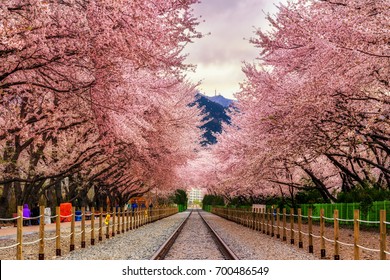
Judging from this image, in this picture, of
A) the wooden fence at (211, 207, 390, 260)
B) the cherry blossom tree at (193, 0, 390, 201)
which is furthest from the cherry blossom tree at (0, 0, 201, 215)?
the wooden fence at (211, 207, 390, 260)

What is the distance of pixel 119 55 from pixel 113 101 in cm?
260

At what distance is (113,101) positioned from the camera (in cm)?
1373

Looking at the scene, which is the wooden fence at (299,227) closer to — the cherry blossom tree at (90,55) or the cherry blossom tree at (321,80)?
the cherry blossom tree at (321,80)

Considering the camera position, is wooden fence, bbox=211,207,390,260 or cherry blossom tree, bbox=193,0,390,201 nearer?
wooden fence, bbox=211,207,390,260

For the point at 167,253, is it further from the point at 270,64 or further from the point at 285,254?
the point at 270,64

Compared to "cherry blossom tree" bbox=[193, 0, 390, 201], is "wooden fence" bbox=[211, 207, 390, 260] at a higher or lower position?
lower

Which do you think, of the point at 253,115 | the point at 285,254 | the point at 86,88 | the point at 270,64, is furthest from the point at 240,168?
the point at 86,88

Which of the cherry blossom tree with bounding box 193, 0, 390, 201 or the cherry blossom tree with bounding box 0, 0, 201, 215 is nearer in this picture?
the cherry blossom tree with bounding box 0, 0, 201, 215

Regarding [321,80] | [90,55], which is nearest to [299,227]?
[321,80]

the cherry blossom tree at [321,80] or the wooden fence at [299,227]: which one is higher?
the cherry blossom tree at [321,80]

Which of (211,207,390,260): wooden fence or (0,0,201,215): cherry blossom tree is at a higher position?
(0,0,201,215): cherry blossom tree

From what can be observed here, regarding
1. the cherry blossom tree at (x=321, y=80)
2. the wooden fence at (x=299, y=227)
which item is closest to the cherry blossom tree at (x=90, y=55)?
the cherry blossom tree at (x=321, y=80)

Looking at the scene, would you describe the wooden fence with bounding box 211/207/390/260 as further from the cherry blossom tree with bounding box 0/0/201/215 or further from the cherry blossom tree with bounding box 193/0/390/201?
the cherry blossom tree with bounding box 0/0/201/215

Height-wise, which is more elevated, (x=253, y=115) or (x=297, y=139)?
(x=253, y=115)
